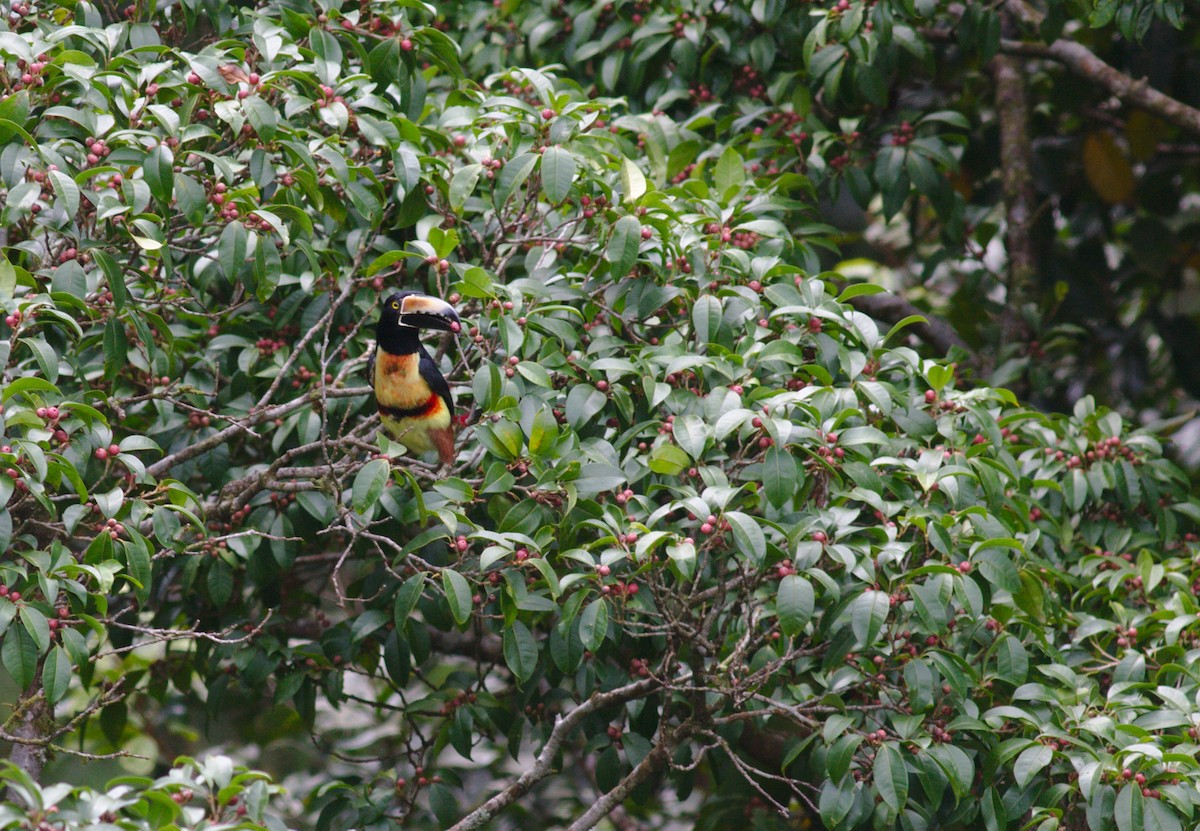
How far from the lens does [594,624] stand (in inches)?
102

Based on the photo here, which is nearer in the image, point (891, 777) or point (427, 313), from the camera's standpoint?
point (891, 777)

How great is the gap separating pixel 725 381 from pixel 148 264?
1.43 m

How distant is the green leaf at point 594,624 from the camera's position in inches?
101

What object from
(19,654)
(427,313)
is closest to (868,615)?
(427,313)

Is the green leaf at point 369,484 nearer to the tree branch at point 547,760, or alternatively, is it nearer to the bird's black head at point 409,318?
the bird's black head at point 409,318

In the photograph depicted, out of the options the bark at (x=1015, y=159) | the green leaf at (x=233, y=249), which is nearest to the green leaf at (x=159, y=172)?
the green leaf at (x=233, y=249)

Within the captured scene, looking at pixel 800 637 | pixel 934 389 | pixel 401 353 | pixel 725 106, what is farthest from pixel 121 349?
pixel 725 106

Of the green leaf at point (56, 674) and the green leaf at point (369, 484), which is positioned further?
the green leaf at point (369, 484)

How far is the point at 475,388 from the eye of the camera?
2773 millimetres

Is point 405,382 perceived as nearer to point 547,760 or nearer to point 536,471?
point 536,471

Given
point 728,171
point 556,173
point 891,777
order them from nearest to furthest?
point 891,777 < point 556,173 < point 728,171

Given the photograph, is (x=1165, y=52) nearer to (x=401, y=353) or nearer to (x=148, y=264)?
(x=401, y=353)

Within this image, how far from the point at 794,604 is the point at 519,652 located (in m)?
0.60

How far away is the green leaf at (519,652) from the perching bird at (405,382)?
1.79ft
